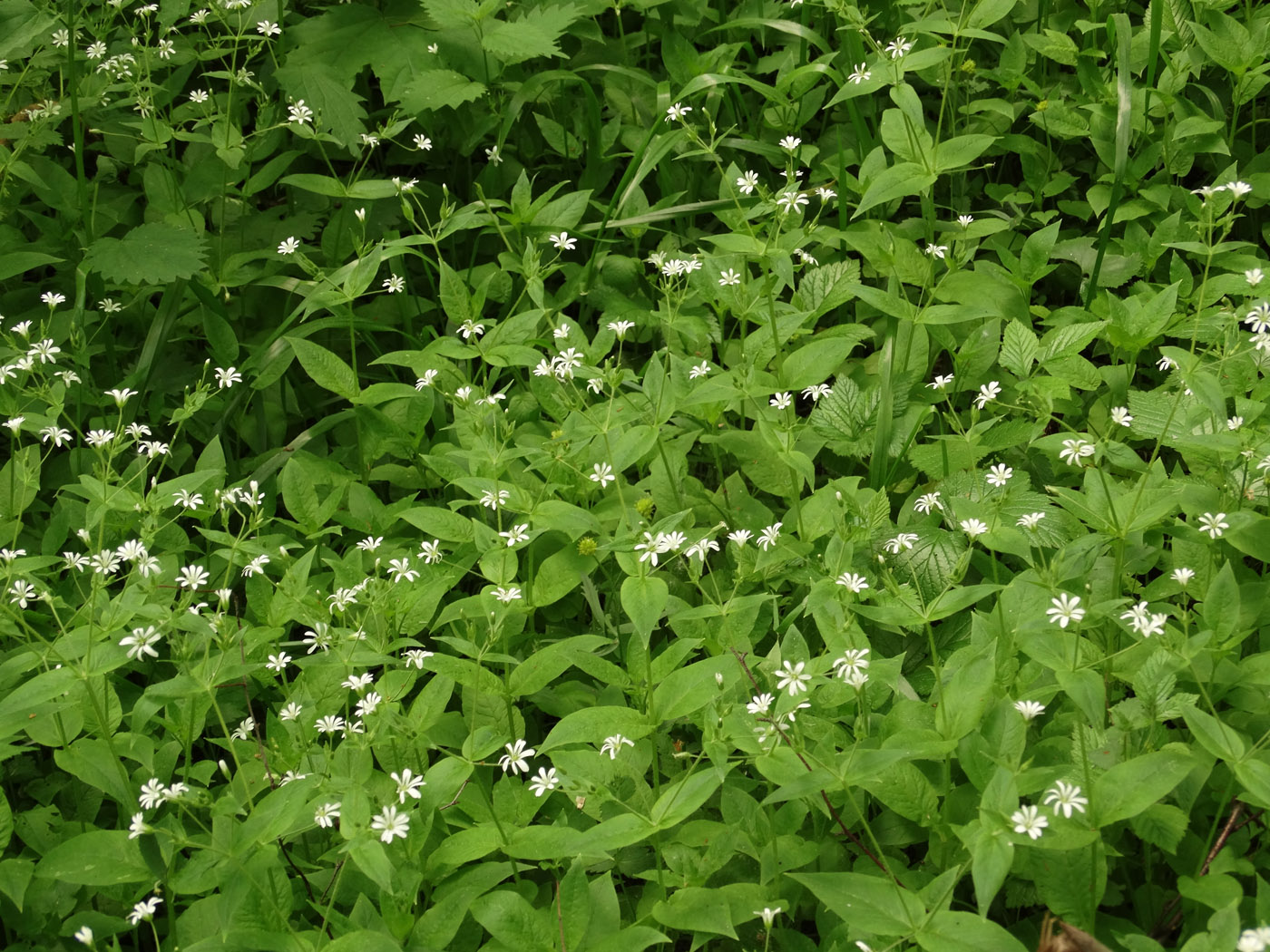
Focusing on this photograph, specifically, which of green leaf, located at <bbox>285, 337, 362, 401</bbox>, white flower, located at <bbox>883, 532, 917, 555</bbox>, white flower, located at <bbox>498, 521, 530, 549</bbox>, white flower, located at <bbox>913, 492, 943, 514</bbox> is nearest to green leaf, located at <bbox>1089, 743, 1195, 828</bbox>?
white flower, located at <bbox>883, 532, 917, 555</bbox>

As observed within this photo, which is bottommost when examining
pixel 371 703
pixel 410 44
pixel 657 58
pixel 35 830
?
pixel 35 830

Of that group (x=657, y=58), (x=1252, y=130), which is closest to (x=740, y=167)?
(x=657, y=58)

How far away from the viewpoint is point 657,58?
15.7 feet

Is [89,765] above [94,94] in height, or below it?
below

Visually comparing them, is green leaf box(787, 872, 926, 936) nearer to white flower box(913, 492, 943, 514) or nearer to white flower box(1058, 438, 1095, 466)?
white flower box(1058, 438, 1095, 466)

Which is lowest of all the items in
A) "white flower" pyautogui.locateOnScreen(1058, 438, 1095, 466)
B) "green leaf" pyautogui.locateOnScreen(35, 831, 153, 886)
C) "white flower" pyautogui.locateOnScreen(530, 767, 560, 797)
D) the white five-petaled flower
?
"green leaf" pyautogui.locateOnScreen(35, 831, 153, 886)

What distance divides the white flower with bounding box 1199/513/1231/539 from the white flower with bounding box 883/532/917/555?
62 cm

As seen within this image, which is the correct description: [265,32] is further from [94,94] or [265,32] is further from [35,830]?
[35,830]

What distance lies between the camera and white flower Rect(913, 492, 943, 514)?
285 centimetres

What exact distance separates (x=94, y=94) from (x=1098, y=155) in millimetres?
3471

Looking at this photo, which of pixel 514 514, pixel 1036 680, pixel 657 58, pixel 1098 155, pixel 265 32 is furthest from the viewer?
pixel 657 58

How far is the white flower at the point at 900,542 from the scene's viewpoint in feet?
8.80

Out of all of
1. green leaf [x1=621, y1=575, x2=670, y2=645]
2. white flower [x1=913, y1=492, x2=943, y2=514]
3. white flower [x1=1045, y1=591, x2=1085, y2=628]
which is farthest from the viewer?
white flower [x1=913, y1=492, x2=943, y2=514]

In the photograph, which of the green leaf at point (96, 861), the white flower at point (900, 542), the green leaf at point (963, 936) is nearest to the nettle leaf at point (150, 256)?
the green leaf at point (96, 861)
